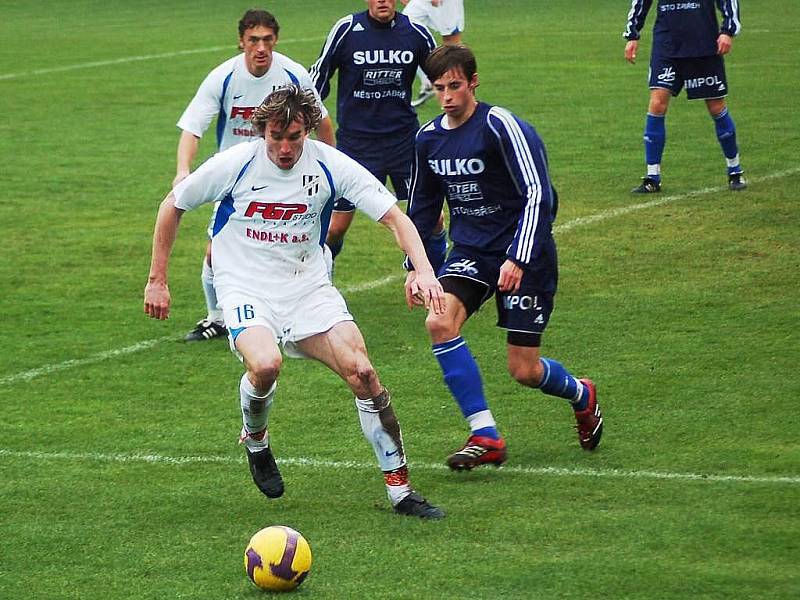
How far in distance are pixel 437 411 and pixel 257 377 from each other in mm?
1936

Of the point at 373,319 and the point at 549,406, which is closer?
the point at 549,406

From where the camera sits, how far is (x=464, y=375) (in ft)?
24.9

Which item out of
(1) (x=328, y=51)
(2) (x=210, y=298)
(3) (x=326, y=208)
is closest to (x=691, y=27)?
(1) (x=328, y=51)

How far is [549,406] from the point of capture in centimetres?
872

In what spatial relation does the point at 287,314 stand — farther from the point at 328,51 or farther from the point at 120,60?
the point at 120,60

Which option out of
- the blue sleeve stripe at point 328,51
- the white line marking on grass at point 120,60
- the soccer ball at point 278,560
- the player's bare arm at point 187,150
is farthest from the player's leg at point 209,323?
the white line marking on grass at point 120,60

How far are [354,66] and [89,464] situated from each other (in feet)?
13.9

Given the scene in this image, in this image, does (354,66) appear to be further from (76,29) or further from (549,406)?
(76,29)

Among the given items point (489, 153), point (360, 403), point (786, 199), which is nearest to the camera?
point (360, 403)

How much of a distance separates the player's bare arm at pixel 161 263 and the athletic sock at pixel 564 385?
6.70 feet

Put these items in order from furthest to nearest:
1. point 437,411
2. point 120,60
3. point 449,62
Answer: point 120,60
point 437,411
point 449,62

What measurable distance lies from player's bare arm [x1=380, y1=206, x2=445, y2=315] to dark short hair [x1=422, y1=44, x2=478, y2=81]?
836mm

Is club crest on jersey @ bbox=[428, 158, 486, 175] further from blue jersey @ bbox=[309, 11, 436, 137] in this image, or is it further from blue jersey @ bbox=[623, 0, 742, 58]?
blue jersey @ bbox=[623, 0, 742, 58]

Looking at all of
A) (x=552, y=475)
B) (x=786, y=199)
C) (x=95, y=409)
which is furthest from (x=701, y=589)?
(x=786, y=199)
